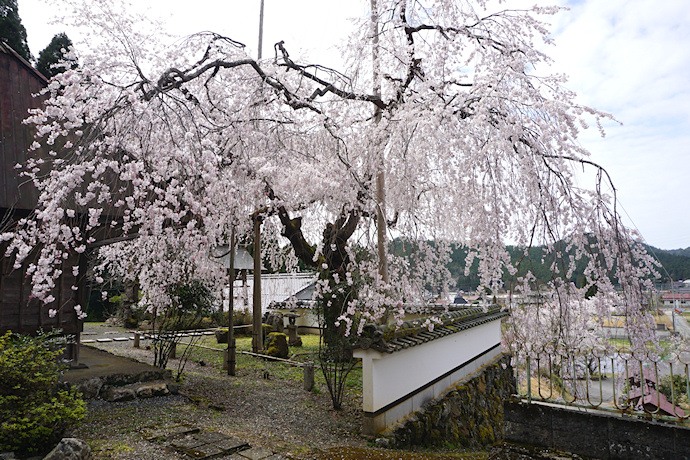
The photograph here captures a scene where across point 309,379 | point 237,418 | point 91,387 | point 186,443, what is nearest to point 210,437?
point 186,443

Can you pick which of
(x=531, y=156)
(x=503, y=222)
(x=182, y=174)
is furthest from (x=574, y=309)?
(x=182, y=174)

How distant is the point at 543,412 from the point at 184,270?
741 centimetres

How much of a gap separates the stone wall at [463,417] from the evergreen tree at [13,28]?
15.7 meters

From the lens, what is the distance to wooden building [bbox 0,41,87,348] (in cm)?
560

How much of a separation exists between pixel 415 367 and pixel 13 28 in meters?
16.2

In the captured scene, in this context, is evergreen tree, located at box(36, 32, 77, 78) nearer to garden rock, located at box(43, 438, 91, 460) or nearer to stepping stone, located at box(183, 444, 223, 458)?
garden rock, located at box(43, 438, 91, 460)

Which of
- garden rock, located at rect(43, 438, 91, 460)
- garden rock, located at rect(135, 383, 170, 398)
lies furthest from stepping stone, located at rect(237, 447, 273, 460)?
garden rock, located at rect(135, 383, 170, 398)

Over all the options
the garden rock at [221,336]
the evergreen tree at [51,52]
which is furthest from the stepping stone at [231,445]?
the evergreen tree at [51,52]

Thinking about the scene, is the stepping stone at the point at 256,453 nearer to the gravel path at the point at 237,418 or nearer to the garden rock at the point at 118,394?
the gravel path at the point at 237,418

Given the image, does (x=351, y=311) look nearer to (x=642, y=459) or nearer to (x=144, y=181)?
(x=144, y=181)

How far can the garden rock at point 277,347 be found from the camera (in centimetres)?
1159

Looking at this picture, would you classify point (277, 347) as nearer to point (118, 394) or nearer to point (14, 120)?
point (118, 394)

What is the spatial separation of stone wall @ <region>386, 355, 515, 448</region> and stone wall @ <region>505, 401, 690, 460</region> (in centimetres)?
120

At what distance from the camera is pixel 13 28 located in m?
13.2
